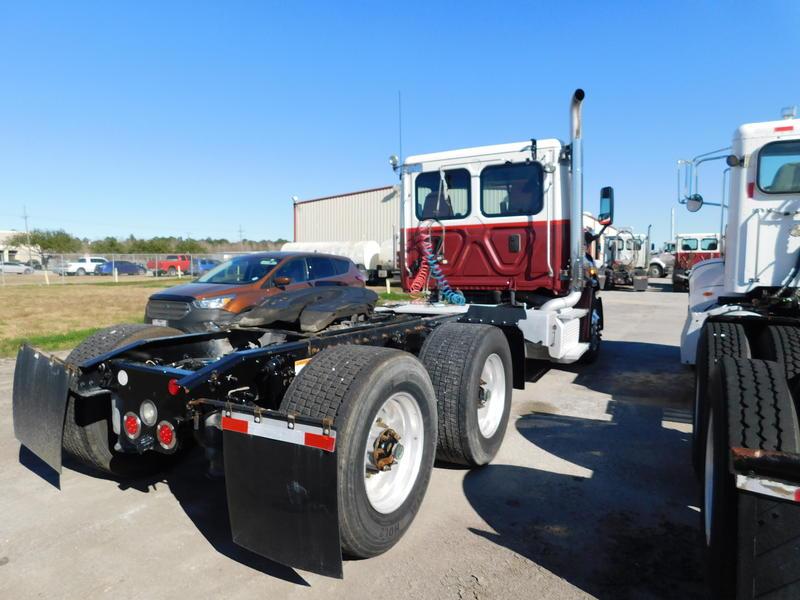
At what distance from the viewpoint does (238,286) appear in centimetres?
847

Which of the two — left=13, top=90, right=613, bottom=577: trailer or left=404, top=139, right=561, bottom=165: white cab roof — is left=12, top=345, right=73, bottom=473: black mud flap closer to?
left=13, top=90, right=613, bottom=577: trailer

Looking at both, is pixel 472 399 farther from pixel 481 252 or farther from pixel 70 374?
pixel 481 252

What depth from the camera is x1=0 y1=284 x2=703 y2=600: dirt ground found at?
261cm

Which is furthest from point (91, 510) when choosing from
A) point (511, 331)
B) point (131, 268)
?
point (131, 268)

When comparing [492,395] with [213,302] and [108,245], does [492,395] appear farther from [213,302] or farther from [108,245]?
[108,245]

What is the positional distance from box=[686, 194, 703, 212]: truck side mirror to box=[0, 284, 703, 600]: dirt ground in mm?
2508

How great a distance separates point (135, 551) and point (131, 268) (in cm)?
4598

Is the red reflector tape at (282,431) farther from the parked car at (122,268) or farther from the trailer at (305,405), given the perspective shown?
the parked car at (122,268)

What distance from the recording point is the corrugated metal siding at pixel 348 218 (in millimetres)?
30156

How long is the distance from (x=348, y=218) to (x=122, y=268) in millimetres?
22571

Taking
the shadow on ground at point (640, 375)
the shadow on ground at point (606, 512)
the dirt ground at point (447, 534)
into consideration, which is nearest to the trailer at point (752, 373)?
the shadow on ground at point (606, 512)

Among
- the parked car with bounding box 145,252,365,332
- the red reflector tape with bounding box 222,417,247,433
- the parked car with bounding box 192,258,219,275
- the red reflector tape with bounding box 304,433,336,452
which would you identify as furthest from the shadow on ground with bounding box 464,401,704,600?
the parked car with bounding box 192,258,219,275

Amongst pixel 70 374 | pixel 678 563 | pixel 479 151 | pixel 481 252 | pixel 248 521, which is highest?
pixel 479 151

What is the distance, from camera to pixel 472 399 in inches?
152
